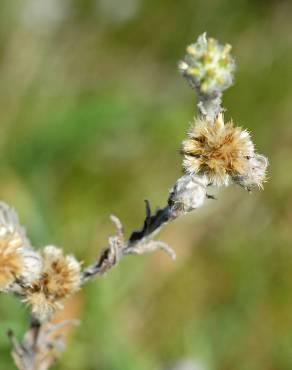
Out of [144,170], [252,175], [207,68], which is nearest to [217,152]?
[252,175]

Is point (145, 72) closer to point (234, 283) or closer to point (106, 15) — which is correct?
point (106, 15)

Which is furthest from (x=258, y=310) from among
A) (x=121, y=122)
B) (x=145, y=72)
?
(x=145, y=72)

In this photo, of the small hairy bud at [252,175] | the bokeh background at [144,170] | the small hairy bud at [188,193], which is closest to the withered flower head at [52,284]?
the small hairy bud at [188,193]

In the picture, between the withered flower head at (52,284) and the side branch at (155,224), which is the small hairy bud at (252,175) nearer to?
the side branch at (155,224)

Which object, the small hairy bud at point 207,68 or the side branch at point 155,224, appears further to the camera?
the small hairy bud at point 207,68

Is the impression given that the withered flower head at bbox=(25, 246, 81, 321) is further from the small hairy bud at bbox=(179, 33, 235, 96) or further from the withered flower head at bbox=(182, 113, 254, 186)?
the small hairy bud at bbox=(179, 33, 235, 96)
